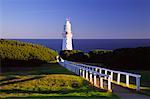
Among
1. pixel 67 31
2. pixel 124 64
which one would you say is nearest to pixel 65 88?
pixel 124 64

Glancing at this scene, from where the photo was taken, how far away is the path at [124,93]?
1323 cm

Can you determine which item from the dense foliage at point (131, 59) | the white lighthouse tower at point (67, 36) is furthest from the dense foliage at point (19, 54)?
the white lighthouse tower at point (67, 36)

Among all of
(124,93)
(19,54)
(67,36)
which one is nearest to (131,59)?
(19,54)

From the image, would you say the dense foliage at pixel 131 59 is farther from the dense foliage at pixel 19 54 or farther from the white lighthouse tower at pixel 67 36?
the white lighthouse tower at pixel 67 36

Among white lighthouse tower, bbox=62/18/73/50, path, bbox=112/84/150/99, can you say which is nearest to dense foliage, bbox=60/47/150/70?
path, bbox=112/84/150/99

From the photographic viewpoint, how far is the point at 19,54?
30.4m

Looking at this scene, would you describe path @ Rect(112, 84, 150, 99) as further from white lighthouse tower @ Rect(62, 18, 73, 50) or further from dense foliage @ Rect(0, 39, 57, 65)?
white lighthouse tower @ Rect(62, 18, 73, 50)

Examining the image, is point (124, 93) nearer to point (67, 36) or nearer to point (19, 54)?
point (19, 54)

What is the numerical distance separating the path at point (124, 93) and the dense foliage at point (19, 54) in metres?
14.5

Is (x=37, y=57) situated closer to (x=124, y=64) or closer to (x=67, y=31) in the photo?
(x=124, y=64)

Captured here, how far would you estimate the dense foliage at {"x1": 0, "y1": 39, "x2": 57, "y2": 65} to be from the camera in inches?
1174

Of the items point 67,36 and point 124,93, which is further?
point 67,36

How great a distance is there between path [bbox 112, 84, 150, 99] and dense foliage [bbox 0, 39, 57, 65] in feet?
47.6

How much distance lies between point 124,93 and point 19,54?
17.2 metres
